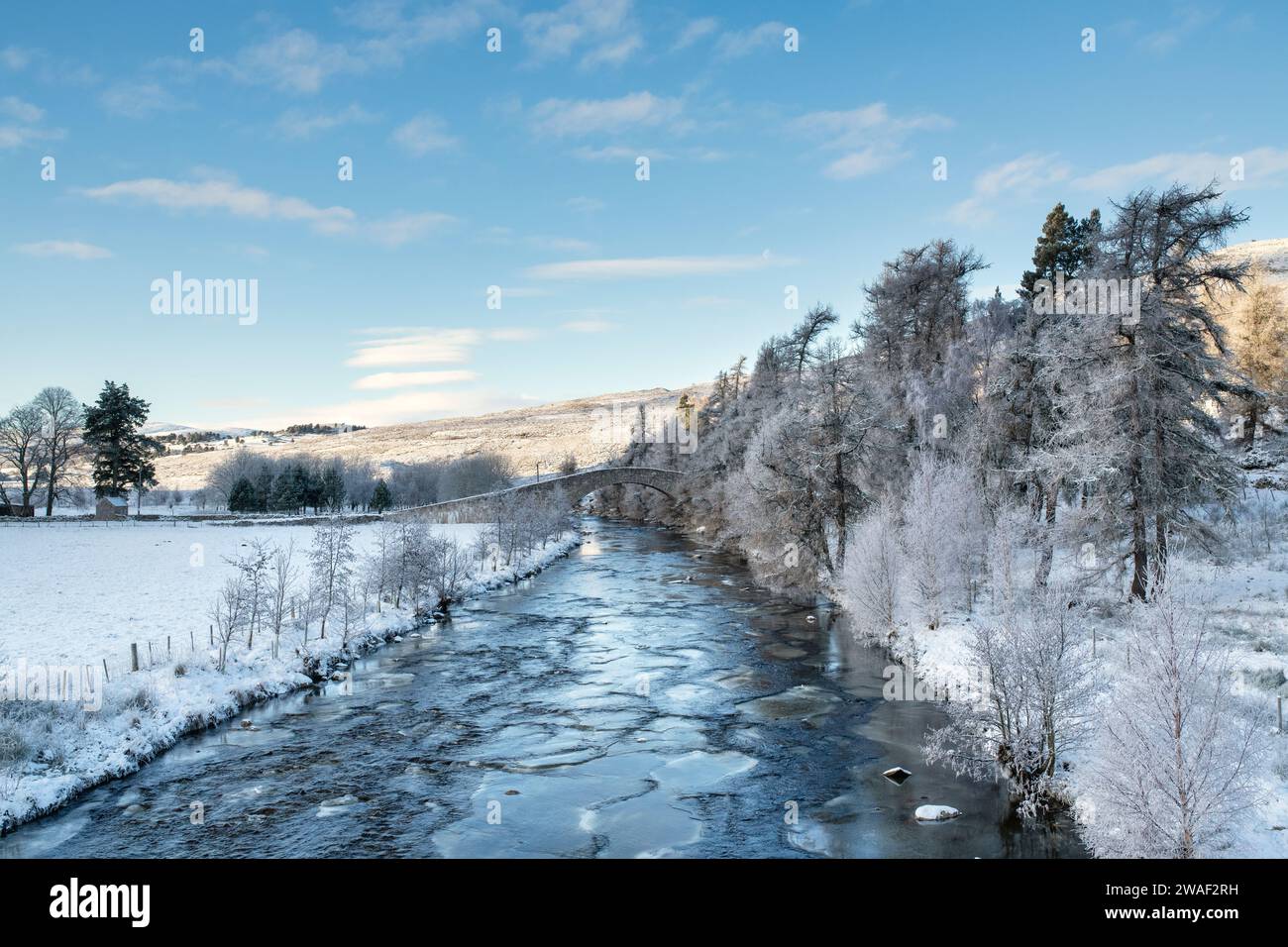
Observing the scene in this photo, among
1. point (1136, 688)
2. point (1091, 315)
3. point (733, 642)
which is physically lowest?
point (733, 642)

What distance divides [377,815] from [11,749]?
8.44 meters

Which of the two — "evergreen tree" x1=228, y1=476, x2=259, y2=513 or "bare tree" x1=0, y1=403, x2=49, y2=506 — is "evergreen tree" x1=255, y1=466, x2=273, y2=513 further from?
"bare tree" x1=0, y1=403, x2=49, y2=506

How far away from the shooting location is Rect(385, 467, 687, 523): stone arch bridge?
86838 mm

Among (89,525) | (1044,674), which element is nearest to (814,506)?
(1044,674)

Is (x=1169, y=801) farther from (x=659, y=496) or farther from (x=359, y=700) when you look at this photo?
(x=659, y=496)

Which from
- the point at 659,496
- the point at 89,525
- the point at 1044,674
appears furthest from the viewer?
the point at 659,496

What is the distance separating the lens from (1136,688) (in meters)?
11.8

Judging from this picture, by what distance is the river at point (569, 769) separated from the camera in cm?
1438

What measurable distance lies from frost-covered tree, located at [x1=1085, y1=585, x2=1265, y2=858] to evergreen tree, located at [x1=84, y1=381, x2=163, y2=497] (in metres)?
92.6

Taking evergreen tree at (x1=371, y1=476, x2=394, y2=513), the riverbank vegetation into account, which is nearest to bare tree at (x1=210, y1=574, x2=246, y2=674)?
the riverbank vegetation

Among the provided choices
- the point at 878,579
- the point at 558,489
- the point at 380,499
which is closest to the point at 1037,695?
the point at 878,579
